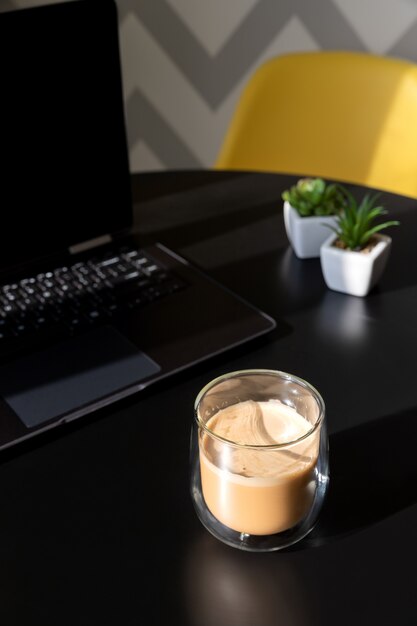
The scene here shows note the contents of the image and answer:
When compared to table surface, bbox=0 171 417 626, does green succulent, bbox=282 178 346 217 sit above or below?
above

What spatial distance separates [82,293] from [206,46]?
1.37 metres

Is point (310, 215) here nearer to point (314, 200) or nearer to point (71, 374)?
point (314, 200)

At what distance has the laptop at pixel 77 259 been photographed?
856 millimetres

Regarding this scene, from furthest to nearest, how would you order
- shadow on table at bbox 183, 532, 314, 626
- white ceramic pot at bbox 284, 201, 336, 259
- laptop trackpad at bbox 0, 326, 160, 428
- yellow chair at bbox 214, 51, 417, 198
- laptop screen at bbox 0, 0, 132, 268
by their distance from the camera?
yellow chair at bbox 214, 51, 417, 198 → white ceramic pot at bbox 284, 201, 336, 259 → laptop screen at bbox 0, 0, 132, 268 → laptop trackpad at bbox 0, 326, 160, 428 → shadow on table at bbox 183, 532, 314, 626

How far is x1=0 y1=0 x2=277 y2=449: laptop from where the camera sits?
2.81ft

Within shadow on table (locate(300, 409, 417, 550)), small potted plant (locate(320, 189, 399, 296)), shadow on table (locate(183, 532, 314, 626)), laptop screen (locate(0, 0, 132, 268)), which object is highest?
laptop screen (locate(0, 0, 132, 268))

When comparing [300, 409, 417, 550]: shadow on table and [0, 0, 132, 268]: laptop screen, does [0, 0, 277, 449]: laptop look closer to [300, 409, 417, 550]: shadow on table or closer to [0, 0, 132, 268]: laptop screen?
[0, 0, 132, 268]: laptop screen

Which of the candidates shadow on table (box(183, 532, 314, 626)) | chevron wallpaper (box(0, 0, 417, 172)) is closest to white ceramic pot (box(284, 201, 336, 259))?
shadow on table (box(183, 532, 314, 626))

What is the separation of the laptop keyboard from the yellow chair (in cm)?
70

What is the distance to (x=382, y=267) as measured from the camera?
1.01 meters

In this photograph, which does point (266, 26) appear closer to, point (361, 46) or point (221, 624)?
point (361, 46)

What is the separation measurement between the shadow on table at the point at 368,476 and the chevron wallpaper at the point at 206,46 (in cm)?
133

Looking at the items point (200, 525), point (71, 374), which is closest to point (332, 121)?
point (71, 374)

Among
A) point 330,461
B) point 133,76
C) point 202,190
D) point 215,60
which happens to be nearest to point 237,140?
point 202,190
